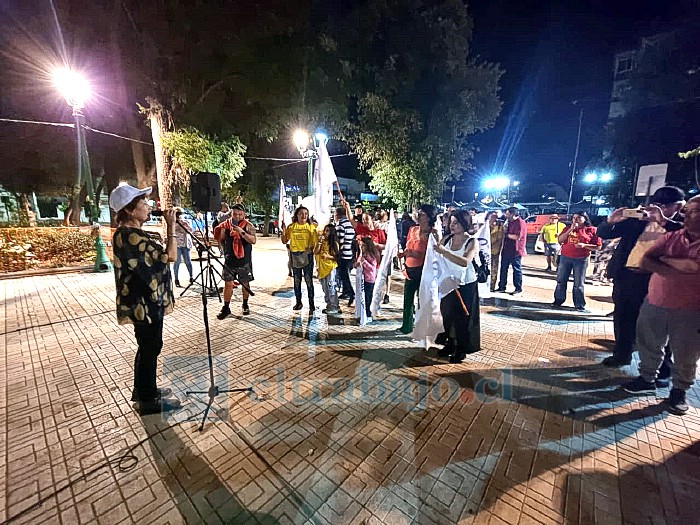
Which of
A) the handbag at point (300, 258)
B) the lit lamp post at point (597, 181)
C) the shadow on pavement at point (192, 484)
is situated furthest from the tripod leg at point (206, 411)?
the lit lamp post at point (597, 181)

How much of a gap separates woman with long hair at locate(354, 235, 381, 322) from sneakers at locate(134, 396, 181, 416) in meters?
3.26

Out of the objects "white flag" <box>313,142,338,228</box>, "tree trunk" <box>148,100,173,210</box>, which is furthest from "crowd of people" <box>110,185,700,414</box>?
"tree trunk" <box>148,100,173,210</box>

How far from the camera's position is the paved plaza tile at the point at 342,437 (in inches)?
79.2

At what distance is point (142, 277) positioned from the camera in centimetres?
268

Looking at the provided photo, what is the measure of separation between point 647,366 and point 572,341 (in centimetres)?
147

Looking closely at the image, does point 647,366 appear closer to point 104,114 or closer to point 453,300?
point 453,300

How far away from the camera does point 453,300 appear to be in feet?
12.9

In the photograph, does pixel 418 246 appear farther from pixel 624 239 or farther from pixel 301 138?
pixel 301 138

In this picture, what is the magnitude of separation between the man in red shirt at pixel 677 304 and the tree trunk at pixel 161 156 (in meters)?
12.7

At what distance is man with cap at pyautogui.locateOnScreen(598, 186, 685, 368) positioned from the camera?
352 cm

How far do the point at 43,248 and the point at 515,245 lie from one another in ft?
46.2

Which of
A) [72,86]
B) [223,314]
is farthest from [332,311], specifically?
[72,86]

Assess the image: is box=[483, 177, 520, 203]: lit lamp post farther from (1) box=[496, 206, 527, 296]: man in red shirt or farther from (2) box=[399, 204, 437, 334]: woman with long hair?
(2) box=[399, 204, 437, 334]: woman with long hair

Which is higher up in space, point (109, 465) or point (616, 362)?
point (616, 362)
